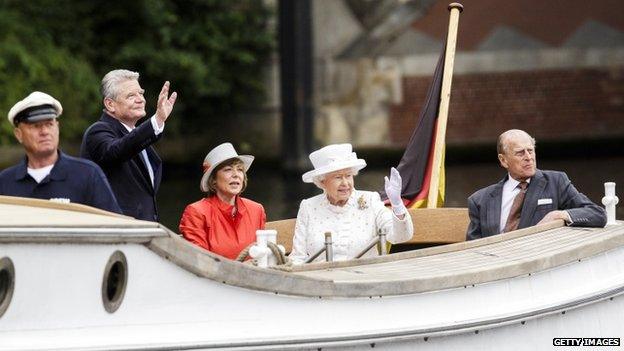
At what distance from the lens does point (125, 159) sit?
20.8 feet

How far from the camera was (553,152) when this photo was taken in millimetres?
20609

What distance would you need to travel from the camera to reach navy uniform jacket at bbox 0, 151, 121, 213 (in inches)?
222

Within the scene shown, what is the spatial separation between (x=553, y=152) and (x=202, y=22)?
196 inches

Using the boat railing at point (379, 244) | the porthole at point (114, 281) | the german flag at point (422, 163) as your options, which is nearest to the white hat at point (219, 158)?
the boat railing at point (379, 244)

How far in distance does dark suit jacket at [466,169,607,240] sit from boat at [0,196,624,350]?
249 millimetres

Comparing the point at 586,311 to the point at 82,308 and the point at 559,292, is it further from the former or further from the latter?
the point at 82,308

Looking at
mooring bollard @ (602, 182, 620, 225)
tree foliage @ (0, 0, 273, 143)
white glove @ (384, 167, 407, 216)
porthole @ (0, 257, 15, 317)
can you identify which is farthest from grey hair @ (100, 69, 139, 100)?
tree foliage @ (0, 0, 273, 143)

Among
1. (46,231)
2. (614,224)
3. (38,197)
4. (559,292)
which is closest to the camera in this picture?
(46,231)

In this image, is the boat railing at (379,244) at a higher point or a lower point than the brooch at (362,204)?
lower

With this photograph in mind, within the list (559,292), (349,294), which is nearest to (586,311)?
(559,292)

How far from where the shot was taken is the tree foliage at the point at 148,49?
1962cm

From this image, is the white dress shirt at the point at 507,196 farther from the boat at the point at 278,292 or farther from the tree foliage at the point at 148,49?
the tree foliage at the point at 148,49

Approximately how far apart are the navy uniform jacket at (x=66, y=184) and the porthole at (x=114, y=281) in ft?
1.74

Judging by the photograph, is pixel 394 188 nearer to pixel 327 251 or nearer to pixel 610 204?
pixel 327 251
